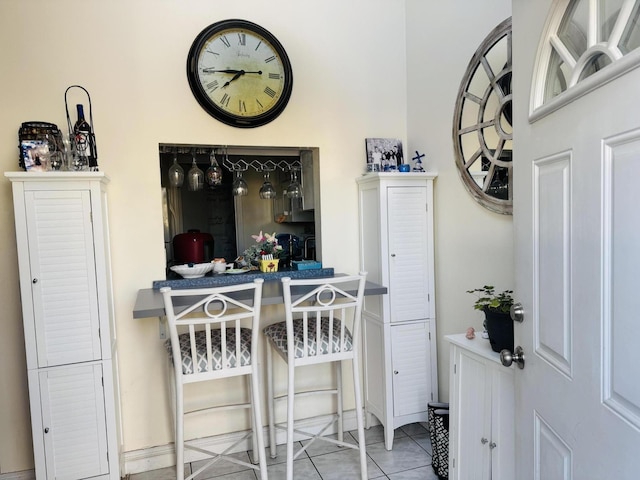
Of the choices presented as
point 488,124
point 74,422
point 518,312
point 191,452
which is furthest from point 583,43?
point 191,452

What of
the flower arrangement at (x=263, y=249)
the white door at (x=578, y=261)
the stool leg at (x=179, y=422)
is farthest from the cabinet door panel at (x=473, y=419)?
the flower arrangement at (x=263, y=249)

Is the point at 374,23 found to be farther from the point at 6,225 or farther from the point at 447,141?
the point at 6,225

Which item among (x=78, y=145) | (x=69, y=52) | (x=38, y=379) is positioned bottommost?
(x=38, y=379)

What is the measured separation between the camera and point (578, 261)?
97 cm

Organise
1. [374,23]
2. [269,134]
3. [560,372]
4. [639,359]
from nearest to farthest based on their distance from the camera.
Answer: [639,359] < [560,372] < [269,134] < [374,23]

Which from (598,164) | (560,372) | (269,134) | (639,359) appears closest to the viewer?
(639,359)

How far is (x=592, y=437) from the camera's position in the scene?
0.92 metres

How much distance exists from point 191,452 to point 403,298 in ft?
5.04

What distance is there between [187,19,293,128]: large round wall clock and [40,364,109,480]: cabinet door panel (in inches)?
60.7

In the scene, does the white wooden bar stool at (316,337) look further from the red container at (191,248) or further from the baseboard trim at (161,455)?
the red container at (191,248)

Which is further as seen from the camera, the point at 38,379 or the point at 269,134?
the point at 269,134

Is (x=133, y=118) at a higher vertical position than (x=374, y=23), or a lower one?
lower

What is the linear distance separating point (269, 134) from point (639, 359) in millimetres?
2209

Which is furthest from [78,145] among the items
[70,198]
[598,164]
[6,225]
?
[598,164]
